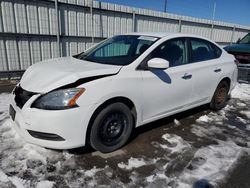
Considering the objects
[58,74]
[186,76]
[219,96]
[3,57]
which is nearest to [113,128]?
[58,74]

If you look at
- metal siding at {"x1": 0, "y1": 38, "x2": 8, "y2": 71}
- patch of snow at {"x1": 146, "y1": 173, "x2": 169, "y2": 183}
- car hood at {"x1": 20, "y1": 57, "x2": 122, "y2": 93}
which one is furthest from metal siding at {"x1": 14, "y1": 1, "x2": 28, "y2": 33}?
patch of snow at {"x1": 146, "y1": 173, "x2": 169, "y2": 183}

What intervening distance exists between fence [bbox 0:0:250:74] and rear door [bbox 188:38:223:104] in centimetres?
507

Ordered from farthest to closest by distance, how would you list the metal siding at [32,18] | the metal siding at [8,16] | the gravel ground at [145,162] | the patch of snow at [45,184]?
1. the metal siding at [32,18]
2. the metal siding at [8,16]
3. the gravel ground at [145,162]
4. the patch of snow at [45,184]

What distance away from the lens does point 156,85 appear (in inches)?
139

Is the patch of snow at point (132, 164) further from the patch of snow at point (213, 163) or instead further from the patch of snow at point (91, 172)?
the patch of snow at point (213, 163)

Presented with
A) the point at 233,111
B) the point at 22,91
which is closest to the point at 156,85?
the point at 22,91

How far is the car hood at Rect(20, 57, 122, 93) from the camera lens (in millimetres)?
2846

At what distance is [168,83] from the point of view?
3.71 metres

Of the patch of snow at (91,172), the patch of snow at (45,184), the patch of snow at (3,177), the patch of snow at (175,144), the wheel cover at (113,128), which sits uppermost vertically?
the wheel cover at (113,128)

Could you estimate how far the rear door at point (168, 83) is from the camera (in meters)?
3.49

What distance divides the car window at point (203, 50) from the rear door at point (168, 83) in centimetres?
25

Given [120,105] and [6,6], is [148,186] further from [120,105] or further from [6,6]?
[6,6]

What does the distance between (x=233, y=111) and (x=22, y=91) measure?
4.70 meters

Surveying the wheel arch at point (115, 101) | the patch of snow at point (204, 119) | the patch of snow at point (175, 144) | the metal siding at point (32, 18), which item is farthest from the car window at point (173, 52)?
the metal siding at point (32, 18)
